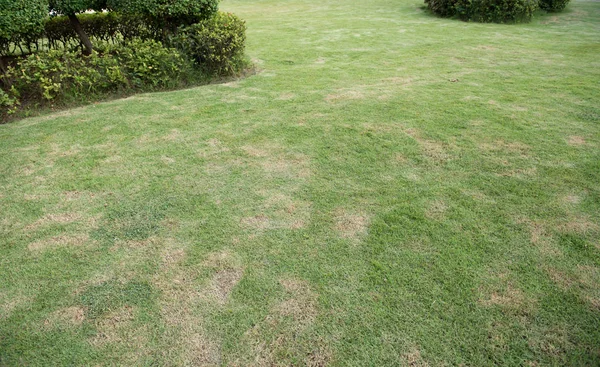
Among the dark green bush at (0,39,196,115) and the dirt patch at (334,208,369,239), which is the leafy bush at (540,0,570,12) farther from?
the dirt patch at (334,208,369,239)

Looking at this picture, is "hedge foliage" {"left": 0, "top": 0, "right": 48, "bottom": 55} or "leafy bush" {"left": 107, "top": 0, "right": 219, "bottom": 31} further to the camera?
"leafy bush" {"left": 107, "top": 0, "right": 219, "bottom": 31}

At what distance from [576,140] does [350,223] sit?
3151 millimetres

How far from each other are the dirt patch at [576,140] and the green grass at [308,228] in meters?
0.03

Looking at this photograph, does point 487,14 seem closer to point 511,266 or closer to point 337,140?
point 337,140

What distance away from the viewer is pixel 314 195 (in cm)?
342

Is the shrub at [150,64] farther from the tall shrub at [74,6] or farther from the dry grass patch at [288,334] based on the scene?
the dry grass patch at [288,334]

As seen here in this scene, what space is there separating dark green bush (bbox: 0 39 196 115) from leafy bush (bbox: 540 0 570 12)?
41.0 feet

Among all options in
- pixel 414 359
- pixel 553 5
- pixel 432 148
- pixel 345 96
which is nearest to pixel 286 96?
pixel 345 96

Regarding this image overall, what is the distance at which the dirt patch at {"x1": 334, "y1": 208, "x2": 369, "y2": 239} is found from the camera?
2.94 meters

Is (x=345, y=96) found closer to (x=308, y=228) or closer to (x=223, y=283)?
(x=308, y=228)

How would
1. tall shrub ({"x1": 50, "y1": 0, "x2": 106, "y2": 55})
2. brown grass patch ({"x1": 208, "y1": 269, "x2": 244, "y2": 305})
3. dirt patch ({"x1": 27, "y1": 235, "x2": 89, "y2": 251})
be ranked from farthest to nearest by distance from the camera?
tall shrub ({"x1": 50, "y1": 0, "x2": 106, "y2": 55}) < dirt patch ({"x1": 27, "y1": 235, "x2": 89, "y2": 251}) < brown grass patch ({"x1": 208, "y1": 269, "x2": 244, "y2": 305})

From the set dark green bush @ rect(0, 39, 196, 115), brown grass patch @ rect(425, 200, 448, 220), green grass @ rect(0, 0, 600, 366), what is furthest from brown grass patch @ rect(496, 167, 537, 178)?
dark green bush @ rect(0, 39, 196, 115)

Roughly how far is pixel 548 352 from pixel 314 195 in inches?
79.6

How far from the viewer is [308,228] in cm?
301
